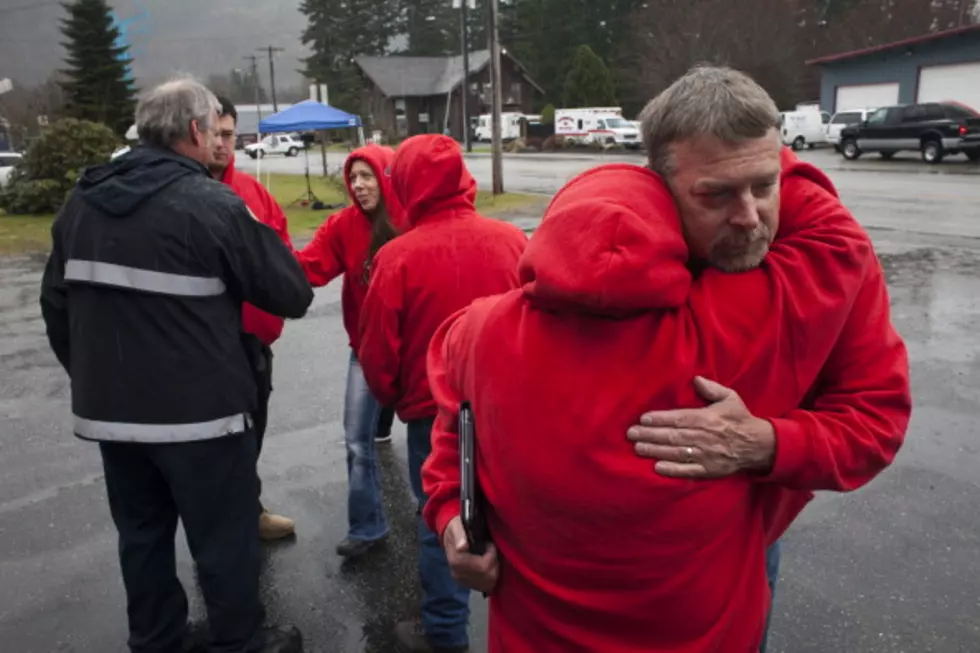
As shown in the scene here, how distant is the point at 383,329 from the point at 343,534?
5.54ft

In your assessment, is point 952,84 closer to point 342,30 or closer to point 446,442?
Answer: point 446,442

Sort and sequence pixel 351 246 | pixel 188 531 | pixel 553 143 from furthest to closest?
pixel 553 143, pixel 351 246, pixel 188 531

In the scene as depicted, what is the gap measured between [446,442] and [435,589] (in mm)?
1480

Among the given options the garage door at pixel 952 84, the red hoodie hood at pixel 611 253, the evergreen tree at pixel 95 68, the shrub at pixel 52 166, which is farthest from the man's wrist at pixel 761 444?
the garage door at pixel 952 84

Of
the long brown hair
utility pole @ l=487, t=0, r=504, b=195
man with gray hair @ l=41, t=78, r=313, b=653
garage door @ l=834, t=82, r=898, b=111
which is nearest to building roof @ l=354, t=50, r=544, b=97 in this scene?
garage door @ l=834, t=82, r=898, b=111

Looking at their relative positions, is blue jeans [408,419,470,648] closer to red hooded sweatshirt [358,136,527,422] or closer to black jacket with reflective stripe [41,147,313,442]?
red hooded sweatshirt [358,136,527,422]

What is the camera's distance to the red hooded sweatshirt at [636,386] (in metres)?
1.29

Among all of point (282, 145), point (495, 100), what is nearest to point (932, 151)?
point (495, 100)

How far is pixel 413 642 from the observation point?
10.3 ft

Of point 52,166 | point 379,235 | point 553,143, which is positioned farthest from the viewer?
point 553,143

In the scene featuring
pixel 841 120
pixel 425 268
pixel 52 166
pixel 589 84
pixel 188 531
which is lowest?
pixel 188 531

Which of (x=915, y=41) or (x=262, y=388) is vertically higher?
(x=915, y=41)

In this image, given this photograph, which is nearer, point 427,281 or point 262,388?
point 427,281

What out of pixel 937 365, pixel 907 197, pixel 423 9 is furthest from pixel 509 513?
pixel 423 9
